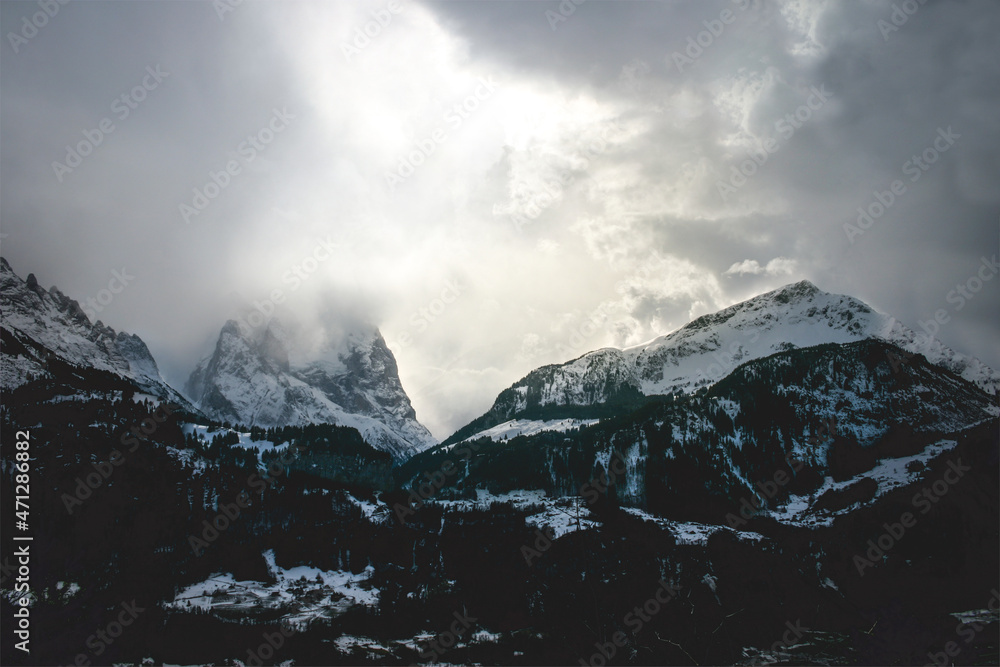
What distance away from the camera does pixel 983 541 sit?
169m

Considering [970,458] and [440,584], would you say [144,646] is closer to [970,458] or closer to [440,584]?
[440,584]

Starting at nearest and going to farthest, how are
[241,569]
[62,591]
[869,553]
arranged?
[62,591] < [869,553] < [241,569]

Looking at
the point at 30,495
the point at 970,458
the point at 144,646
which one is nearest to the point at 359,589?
the point at 144,646

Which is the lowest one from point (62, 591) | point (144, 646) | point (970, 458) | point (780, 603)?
point (144, 646)

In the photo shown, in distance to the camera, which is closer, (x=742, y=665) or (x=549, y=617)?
(x=742, y=665)

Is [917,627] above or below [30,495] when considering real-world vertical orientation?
below

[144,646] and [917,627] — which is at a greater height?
[917,627]

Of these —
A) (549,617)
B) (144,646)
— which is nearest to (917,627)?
(549,617)

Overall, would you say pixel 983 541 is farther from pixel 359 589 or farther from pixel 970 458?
pixel 359 589

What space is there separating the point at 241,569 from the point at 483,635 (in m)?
84.5

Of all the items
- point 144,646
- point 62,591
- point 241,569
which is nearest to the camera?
point 144,646

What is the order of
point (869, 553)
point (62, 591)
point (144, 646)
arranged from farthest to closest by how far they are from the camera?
point (869, 553)
point (62, 591)
point (144, 646)

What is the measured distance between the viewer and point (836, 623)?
16588 cm

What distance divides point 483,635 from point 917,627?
105m
